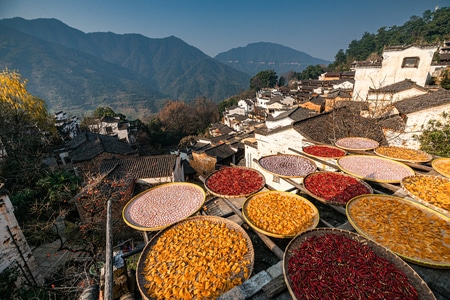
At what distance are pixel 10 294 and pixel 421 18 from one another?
350ft

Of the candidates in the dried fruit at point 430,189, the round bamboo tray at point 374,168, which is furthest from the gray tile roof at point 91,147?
the dried fruit at point 430,189

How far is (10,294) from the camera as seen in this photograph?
7.05 meters

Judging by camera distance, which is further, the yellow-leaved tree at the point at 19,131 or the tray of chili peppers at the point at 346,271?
the yellow-leaved tree at the point at 19,131

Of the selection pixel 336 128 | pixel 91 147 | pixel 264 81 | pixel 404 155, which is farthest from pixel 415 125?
pixel 264 81

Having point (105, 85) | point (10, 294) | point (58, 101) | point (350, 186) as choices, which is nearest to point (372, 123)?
point (350, 186)

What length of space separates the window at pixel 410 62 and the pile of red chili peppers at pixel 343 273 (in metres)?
24.4

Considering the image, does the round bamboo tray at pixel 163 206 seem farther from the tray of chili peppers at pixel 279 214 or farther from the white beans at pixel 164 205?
the tray of chili peppers at pixel 279 214

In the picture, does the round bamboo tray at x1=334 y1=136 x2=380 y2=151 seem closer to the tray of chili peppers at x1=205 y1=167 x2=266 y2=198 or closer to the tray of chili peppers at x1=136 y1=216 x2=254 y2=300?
the tray of chili peppers at x1=205 y1=167 x2=266 y2=198

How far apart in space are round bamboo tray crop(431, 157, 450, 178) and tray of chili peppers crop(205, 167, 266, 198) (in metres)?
4.03

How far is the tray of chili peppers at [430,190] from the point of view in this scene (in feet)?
11.6

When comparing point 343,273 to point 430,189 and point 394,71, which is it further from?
point 394,71

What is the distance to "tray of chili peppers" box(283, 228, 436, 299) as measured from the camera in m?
2.04

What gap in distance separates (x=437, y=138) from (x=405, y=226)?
402 inches

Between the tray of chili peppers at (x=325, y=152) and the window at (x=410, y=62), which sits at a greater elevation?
the window at (x=410, y=62)
